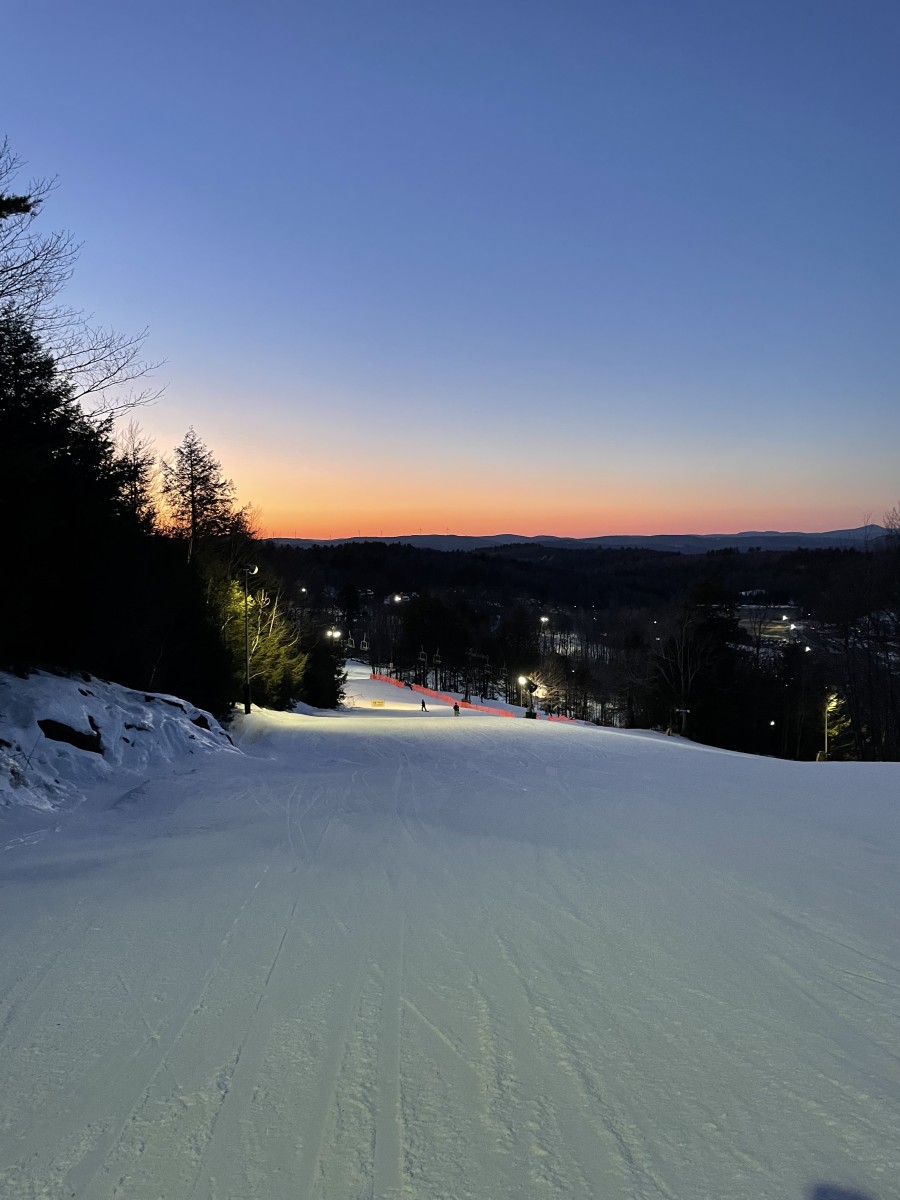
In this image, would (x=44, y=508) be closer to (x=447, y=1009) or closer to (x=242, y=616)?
(x=447, y=1009)

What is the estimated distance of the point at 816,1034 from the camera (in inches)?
144

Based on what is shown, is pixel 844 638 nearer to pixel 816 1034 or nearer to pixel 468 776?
pixel 468 776

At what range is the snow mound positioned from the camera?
9.13 metres

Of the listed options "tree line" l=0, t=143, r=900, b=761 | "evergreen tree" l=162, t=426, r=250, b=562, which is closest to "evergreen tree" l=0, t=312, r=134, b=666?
"tree line" l=0, t=143, r=900, b=761

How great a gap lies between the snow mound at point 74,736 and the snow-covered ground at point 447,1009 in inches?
39.9

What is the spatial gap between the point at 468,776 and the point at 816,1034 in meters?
9.45

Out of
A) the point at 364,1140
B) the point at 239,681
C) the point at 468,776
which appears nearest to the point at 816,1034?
the point at 364,1140

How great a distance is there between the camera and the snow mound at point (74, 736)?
913 centimetres

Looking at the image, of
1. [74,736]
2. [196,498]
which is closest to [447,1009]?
[74,736]

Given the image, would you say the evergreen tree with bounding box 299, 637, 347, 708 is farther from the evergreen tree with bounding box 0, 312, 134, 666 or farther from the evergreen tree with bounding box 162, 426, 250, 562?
the evergreen tree with bounding box 0, 312, 134, 666

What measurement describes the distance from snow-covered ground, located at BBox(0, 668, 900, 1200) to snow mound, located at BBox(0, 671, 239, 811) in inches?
39.9

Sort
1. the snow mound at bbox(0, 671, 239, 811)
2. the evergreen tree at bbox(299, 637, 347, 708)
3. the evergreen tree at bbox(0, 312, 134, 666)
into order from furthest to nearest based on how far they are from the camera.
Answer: the evergreen tree at bbox(299, 637, 347, 708)
the evergreen tree at bbox(0, 312, 134, 666)
the snow mound at bbox(0, 671, 239, 811)

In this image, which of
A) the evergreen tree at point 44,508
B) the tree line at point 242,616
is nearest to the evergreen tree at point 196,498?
the tree line at point 242,616

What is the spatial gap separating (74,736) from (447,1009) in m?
9.21
